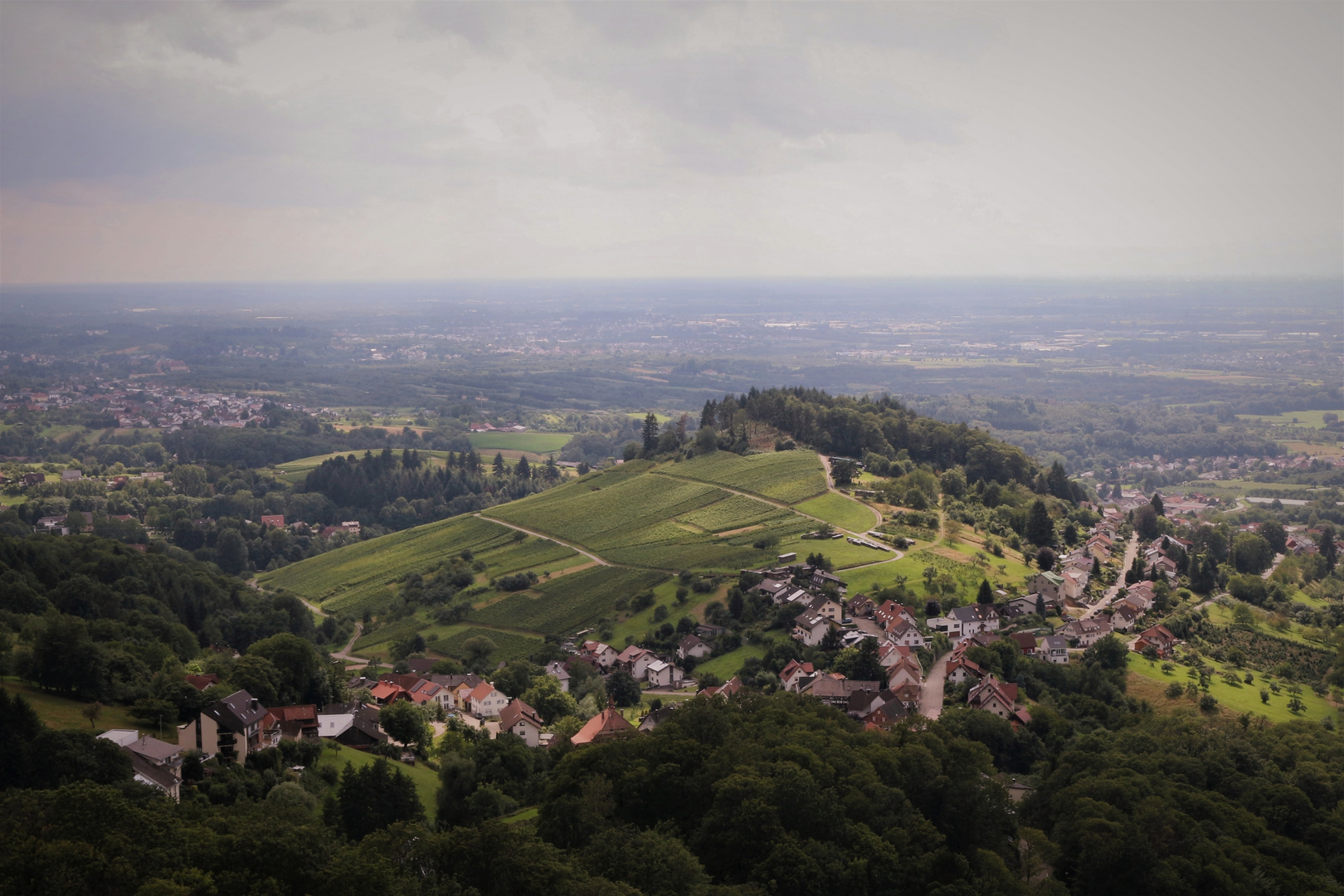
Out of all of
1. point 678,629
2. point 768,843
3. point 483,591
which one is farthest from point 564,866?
point 483,591

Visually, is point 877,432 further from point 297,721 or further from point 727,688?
point 297,721

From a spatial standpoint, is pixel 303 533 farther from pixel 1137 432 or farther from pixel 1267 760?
pixel 1137 432

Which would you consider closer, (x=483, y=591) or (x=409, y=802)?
(x=409, y=802)

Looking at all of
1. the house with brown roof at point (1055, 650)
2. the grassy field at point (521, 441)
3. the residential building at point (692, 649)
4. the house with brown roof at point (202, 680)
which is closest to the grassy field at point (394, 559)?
the residential building at point (692, 649)

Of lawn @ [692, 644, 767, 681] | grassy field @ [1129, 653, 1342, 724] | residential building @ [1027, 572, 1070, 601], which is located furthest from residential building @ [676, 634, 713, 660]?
grassy field @ [1129, 653, 1342, 724]

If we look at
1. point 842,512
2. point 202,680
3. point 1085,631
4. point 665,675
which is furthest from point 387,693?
point 842,512

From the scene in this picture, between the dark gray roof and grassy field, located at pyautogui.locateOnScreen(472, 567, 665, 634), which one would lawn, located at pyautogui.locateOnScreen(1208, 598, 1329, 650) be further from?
the dark gray roof

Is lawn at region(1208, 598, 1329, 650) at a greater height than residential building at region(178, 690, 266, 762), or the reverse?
residential building at region(178, 690, 266, 762)
